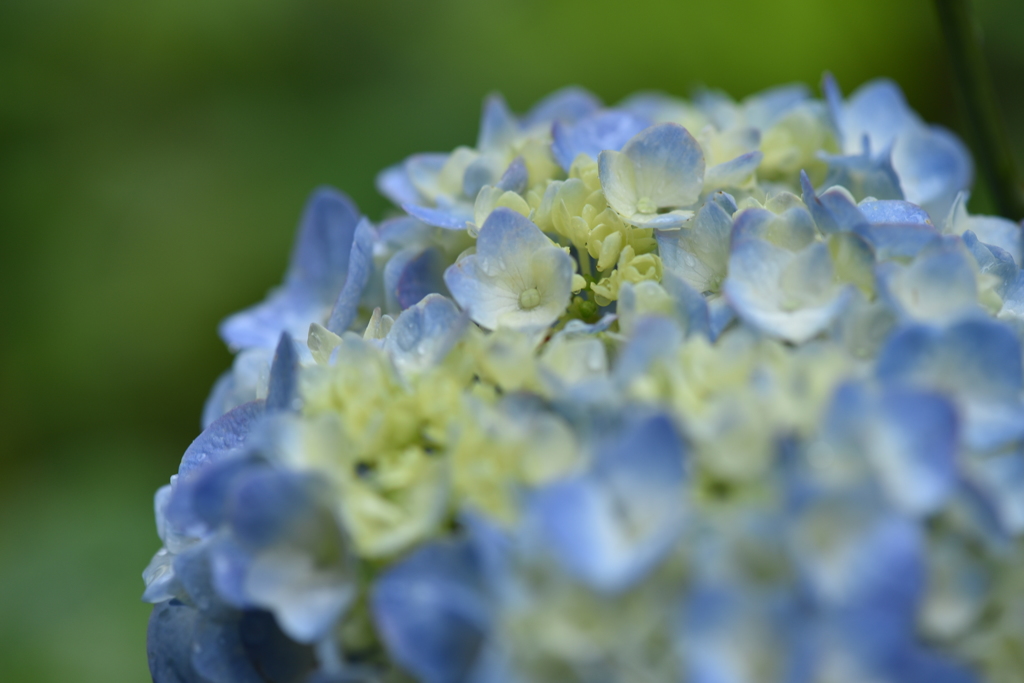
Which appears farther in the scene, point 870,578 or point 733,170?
point 733,170

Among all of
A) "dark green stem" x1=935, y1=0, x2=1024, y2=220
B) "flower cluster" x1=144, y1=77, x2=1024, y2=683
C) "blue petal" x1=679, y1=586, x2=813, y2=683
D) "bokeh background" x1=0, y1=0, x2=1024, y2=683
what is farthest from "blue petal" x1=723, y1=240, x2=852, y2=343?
"bokeh background" x1=0, y1=0, x2=1024, y2=683

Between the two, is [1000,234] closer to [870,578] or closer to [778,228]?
[778,228]

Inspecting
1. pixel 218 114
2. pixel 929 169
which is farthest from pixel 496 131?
pixel 218 114

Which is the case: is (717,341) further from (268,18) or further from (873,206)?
(268,18)

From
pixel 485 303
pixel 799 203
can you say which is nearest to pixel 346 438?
pixel 485 303

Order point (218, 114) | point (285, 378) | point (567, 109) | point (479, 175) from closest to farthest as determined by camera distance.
→ point (285, 378) → point (479, 175) → point (567, 109) → point (218, 114)

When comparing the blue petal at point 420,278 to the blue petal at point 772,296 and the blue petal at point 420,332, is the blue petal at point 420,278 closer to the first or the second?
the blue petal at point 420,332
